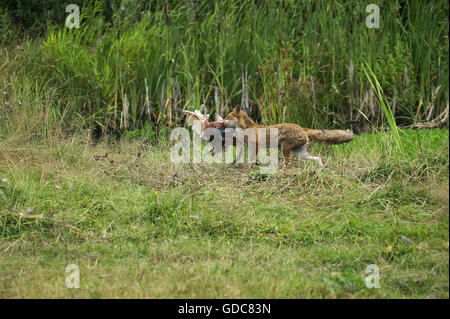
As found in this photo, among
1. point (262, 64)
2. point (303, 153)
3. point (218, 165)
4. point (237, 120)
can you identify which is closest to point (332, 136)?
point (303, 153)

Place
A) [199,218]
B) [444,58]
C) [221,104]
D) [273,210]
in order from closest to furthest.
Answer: [199,218]
[273,210]
[444,58]
[221,104]

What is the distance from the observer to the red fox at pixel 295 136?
6.07 metres

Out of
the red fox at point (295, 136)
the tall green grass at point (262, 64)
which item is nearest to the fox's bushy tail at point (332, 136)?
the red fox at point (295, 136)

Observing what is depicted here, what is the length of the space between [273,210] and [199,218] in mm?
782

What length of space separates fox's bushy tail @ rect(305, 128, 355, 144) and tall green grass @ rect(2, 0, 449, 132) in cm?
110

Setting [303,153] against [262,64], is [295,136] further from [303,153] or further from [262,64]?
[262,64]

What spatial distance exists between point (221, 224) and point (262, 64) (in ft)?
12.7

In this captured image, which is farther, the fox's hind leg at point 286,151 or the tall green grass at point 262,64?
the tall green grass at point 262,64

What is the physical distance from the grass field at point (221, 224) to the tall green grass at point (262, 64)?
1.28 meters

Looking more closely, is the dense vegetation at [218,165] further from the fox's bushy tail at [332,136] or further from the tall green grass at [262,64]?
the fox's bushy tail at [332,136]

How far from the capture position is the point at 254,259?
3965mm

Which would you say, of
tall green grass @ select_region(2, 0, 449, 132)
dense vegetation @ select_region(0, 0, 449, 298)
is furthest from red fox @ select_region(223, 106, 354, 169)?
tall green grass @ select_region(2, 0, 449, 132)

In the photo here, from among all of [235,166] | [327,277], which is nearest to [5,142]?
[235,166]
